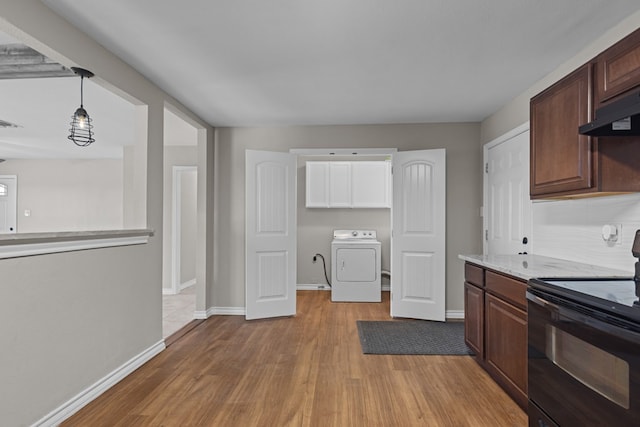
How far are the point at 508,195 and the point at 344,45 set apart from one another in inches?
88.2

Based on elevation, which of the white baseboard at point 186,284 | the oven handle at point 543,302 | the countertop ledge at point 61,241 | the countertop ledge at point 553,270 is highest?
the countertop ledge at point 61,241

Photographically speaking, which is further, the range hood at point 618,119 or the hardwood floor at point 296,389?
the hardwood floor at point 296,389

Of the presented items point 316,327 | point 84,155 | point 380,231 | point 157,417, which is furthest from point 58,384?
point 84,155

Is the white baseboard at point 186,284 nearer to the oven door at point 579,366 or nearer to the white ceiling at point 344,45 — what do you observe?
the white ceiling at point 344,45

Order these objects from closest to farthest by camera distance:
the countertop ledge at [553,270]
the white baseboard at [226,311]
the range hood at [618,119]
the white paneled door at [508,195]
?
the range hood at [618,119]
the countertop ledge at [553,270]
the white paneled door at [508,195]
the white baseboard at [226,311]

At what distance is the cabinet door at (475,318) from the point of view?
8.63 ft

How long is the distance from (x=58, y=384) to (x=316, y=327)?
2329 mm

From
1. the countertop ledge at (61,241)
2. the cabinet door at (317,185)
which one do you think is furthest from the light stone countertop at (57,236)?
the cabinet door at (317,185)

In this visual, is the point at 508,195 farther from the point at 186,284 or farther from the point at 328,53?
the point at 186,284

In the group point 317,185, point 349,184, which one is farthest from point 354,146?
point 317,185

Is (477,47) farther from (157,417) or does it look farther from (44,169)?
(44,169)

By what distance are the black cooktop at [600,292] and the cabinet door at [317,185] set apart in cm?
409

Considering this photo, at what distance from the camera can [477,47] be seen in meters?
2.38

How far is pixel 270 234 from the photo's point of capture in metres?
4.17
